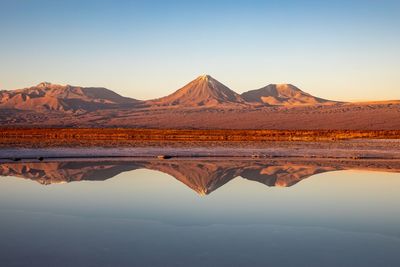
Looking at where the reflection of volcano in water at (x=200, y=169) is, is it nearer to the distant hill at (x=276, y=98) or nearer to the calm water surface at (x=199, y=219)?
the calm water surface at (x=199, y=219)

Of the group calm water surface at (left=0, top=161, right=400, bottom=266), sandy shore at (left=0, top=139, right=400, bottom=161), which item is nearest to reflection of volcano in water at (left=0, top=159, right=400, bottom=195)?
calm water surface at (left=0, top=161, right=400, bottom=266)

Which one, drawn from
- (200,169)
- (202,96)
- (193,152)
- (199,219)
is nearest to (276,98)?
(202,96)

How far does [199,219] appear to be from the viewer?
27.7 ft

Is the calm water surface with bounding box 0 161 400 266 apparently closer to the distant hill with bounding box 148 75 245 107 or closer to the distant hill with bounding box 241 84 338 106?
the distant hill with bounding box 148 75 245 107

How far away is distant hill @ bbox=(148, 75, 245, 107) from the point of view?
151 metres

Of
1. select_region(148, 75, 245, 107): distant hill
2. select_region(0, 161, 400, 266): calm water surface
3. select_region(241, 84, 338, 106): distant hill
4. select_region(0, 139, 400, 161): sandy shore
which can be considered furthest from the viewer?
select_region(241, 84, 338, 106): distant hill

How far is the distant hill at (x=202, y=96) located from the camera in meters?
151

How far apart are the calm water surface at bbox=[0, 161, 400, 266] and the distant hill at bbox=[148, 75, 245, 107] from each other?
132 metres

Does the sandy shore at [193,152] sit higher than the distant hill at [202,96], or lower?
lower

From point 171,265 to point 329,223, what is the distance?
331cm

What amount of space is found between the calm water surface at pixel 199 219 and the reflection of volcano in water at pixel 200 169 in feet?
0.26

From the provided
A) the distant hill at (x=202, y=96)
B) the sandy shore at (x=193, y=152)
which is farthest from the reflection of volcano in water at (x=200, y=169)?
the distant hill at (x=202, y=96)

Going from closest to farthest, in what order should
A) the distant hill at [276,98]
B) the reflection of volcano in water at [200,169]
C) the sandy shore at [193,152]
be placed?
the reflection of volcano in water at [200,169], the sandy shore at [193,152], the distant hill at [276,98]

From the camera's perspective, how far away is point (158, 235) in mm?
7332
